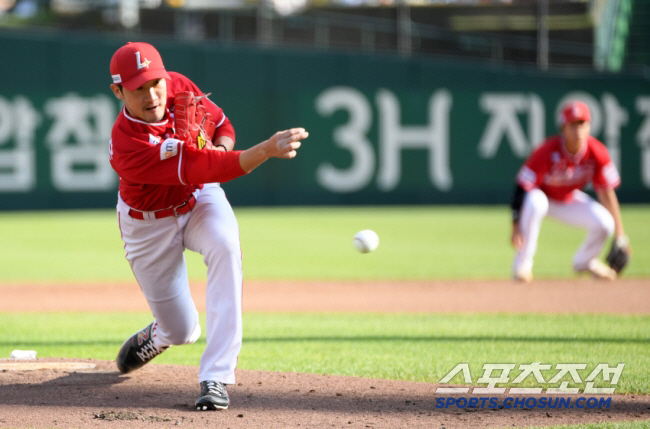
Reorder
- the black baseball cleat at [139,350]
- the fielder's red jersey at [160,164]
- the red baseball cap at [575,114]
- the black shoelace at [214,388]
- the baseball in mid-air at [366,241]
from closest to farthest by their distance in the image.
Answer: the fielder's red jersey at [160,164]
the black shoelace at [214,388]
the black baseball cleat at [139,350]
the baseball in mid-air at [366,241]
the red baseball cap at [575,114]

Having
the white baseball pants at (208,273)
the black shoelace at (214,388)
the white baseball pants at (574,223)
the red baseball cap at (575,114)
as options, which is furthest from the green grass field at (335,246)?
the black shoelace at (214,388)

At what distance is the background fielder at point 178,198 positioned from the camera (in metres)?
3.62

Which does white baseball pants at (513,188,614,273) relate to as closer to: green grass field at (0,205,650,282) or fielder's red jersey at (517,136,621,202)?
fielder's red jersey at (517,136,621,202)

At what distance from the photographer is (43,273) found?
9766 mm

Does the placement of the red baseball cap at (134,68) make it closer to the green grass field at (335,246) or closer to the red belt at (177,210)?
the red belt at (177,210)

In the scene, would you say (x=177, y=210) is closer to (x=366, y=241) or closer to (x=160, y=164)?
(x=160, y=164)

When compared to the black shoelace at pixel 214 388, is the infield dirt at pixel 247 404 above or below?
below

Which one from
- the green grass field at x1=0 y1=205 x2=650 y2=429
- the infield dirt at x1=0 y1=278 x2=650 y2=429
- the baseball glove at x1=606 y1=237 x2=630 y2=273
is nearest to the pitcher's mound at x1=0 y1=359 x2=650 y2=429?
the infield dirt at x1=0 y1=278 x2=650 y2=429

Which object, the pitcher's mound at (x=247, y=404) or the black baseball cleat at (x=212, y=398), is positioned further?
the black baseball cleat at (x=212, y=398)

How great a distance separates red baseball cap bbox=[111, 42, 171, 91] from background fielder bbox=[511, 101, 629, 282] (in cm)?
531

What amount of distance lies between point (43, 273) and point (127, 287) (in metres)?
1.54

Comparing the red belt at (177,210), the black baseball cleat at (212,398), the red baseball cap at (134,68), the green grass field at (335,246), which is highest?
the red baseball cap at (134,68)

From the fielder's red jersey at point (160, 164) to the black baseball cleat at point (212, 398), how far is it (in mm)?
884

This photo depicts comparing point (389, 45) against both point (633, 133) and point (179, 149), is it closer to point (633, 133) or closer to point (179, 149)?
point (633, 133)
